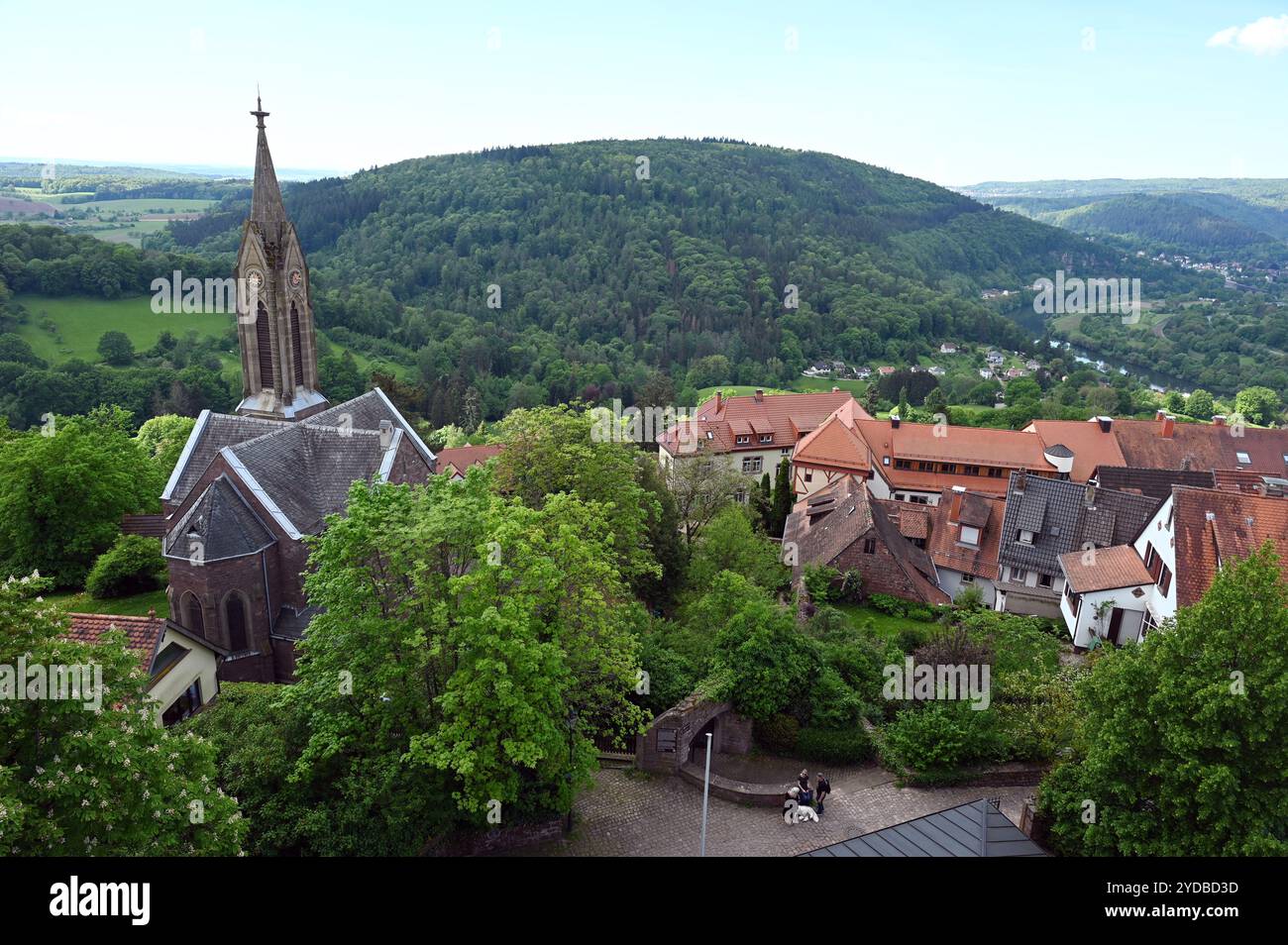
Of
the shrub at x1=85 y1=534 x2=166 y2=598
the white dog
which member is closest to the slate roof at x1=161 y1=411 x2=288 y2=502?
the shrub at x1=85 y1=534 x2=166 y2=598

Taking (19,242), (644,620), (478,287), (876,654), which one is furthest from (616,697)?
(478,287)

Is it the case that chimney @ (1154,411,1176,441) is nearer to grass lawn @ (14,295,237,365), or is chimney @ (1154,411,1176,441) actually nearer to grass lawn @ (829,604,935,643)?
grass lawn @ (829,604,935,643)

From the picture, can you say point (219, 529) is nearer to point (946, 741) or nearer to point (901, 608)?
point (946, 741)

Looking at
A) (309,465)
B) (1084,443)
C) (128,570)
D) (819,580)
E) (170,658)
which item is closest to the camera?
(170,658)

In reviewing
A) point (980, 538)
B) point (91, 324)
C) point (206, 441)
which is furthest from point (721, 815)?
point (91, 324)
